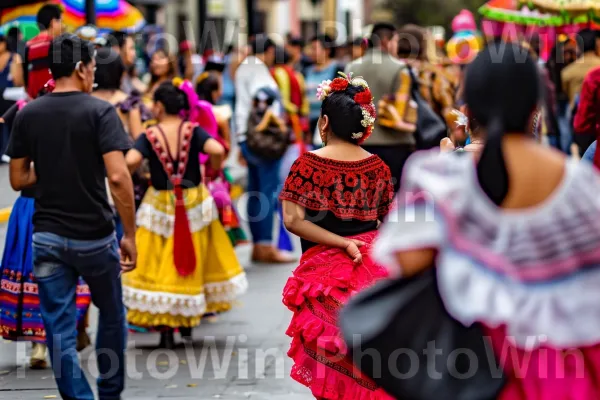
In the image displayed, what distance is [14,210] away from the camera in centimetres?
764

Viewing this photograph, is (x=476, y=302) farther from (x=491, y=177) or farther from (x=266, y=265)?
(x=266, y=265)

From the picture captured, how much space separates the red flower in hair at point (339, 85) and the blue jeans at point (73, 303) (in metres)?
1.36

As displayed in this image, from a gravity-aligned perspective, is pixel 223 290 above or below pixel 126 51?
below

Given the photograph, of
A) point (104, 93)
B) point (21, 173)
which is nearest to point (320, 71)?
point (104, 93)

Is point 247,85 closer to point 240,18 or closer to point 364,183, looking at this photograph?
point 364,183

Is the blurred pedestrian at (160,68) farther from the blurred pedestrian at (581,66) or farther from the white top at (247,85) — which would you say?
the blurred pedestrian at (581,66)

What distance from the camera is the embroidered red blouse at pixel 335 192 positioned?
5.54m

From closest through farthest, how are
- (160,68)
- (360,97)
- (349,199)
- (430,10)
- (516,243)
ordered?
(516,243) < (349,199) < (360,97) < (160,68) < (430,10)

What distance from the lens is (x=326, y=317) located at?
215 inches

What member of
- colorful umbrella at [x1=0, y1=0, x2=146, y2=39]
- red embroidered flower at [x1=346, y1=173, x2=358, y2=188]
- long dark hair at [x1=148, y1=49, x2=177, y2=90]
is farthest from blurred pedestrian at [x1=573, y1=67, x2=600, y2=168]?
colorful umbrella at [x1=0, y1=0, x2=146, y2=39]

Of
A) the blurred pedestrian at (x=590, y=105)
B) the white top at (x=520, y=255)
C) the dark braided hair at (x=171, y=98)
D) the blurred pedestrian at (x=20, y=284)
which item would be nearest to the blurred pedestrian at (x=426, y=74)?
the blurred pedestrian at (x=590, y=105)

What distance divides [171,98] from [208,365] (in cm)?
168

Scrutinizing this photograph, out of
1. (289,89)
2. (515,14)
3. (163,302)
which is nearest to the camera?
(163,302)

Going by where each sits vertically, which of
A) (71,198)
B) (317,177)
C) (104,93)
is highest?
(317,177)
